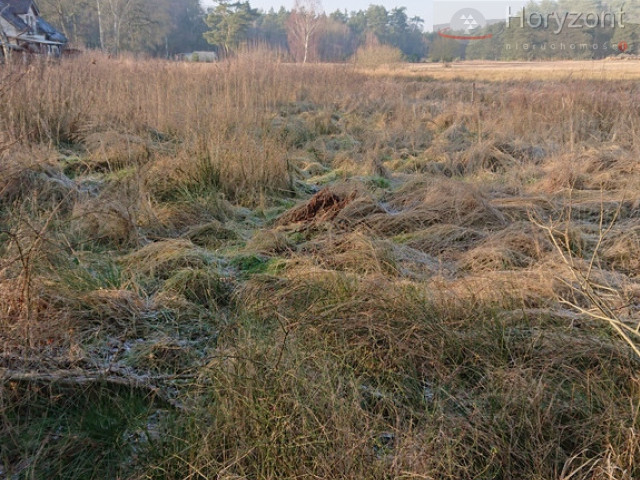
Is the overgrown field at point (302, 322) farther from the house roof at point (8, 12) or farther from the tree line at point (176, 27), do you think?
the tree line at point (176, 27)

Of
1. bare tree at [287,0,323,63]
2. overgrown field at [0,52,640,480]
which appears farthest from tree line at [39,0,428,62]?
overgrown field at [0,52,640,480]

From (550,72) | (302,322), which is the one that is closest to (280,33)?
(550,72)

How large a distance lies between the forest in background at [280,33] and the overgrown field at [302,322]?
370 inches

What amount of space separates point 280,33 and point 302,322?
6051 cm

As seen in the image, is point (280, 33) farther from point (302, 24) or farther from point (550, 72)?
point (550, 72)

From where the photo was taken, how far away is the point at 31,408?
1.82m

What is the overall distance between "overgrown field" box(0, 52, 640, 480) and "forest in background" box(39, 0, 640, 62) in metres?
9.40

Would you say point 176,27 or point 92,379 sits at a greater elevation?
point 176,27

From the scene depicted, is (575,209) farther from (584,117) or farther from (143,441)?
(584,117)

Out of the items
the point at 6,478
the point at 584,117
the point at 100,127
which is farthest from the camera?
the point at 584,117

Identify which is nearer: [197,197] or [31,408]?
[31,408]

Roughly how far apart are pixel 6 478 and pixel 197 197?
326cm

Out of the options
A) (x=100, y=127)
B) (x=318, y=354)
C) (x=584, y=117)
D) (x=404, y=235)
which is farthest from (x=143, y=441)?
(x=584, y=117)

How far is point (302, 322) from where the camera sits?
7.30ft
